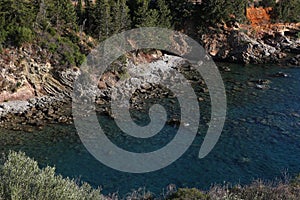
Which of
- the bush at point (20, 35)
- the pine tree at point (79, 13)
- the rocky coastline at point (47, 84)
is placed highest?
the pine tree at point (79, 13)

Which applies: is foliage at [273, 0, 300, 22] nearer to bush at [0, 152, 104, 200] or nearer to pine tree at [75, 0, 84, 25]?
pine tree at [75, 0, 84, 25]

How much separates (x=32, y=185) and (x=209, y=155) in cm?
2622

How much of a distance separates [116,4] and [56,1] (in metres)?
11.6

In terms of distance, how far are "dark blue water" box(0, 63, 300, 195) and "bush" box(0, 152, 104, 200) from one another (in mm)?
13555

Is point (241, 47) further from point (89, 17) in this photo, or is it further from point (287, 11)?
point (89, 17)

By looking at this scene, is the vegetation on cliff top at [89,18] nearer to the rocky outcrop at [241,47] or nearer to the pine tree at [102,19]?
the pine tree at [102,19]

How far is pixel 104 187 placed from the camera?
37719 mm

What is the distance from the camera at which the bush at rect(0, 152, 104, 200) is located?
2122cm

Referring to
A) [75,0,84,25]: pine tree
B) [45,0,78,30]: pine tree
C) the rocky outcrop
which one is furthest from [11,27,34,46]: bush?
the rocky outcrop

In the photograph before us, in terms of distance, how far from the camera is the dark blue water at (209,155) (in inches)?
1556

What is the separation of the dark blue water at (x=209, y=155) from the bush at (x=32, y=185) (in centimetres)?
1356

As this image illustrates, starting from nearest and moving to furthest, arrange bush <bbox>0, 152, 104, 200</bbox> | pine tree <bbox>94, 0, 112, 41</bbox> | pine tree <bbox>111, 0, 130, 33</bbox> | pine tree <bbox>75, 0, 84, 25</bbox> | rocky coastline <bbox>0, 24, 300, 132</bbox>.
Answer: bush <bbox>0, 152, 104, 200</bbox> → rocky coastline <bbox>0, 24, 300, 132</bbox> → pine tree <bbox>94, 0, 112, 41</bbox> → pine tree <bbox>111, 0, 130, 33</bbox> → pine tree <bbox>75, 0, 84, 25</bbox>

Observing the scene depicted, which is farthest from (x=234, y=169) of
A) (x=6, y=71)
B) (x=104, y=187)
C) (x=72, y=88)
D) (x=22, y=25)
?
(x=22, y=25)

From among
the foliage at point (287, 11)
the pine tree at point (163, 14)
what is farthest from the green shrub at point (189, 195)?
the foliage at point (287, 11)
